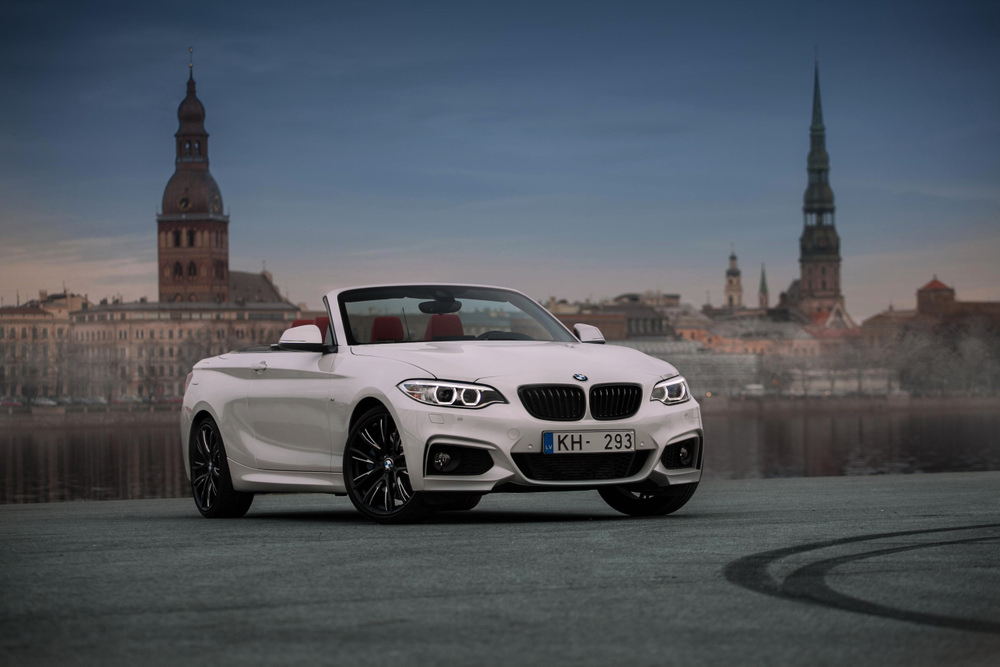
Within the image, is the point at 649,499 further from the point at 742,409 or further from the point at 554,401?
the point at 742,409

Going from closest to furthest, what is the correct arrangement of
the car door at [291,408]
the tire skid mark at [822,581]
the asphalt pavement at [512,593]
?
the asphalt pavement at [512,593]
the tire skid mark at [822,581]
the car door at [291,408]

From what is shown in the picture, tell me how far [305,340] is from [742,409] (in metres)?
161

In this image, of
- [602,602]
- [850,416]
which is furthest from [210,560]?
[850,416]

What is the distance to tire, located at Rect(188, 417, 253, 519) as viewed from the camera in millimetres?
10820

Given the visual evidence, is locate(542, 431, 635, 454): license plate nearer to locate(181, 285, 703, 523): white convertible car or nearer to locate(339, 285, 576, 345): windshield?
locate(181, 285, 703, 523): white convertible car

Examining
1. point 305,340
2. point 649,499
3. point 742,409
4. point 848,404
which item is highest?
point 305,340

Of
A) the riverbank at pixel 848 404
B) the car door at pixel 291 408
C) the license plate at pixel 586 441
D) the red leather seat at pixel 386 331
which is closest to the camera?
the license plate at pixel 586 441

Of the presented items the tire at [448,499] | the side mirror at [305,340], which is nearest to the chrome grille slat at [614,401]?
the tire at [448,499]

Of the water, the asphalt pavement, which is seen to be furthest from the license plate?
the water

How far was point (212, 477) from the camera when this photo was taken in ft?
36.3

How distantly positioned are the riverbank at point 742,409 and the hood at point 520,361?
435 ft

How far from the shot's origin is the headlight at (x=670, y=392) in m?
9.37

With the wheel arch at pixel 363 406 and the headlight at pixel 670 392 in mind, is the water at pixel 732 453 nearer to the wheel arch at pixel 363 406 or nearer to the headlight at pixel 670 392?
the wheel arch at pixel 363 406

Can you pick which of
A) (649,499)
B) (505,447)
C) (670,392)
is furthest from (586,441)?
(649,499)
